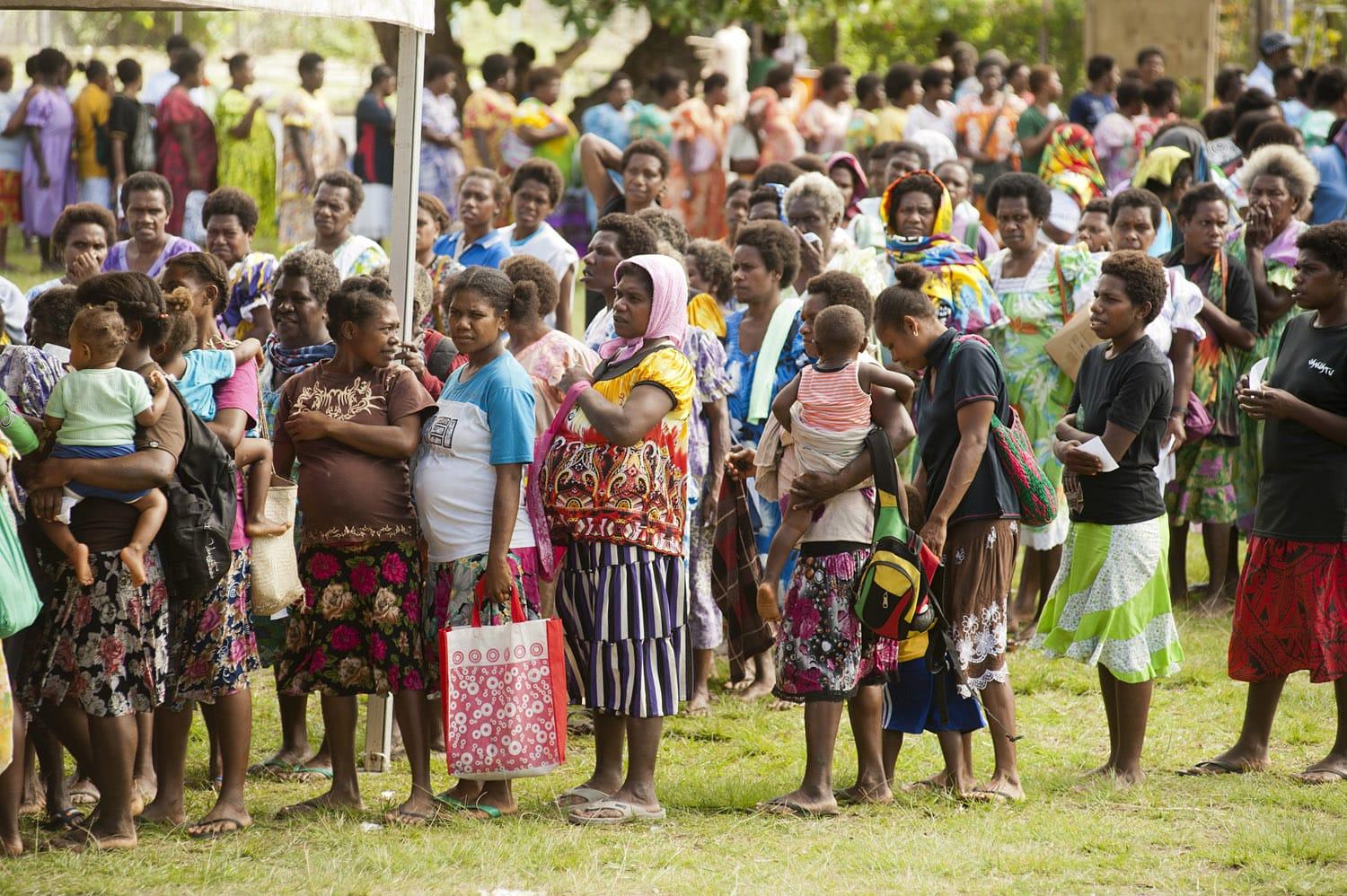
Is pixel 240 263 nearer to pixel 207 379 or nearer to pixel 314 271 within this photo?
pixel 314 271

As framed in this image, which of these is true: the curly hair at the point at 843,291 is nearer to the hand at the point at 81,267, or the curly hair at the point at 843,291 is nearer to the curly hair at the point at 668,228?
the curly hair at the point at 668,228

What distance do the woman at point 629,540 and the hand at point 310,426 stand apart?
29.1 inches

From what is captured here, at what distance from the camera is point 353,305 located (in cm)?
526

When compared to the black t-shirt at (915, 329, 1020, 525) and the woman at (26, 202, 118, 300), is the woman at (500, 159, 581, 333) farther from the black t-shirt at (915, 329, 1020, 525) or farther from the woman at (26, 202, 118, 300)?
the black t-shirt at (915, 329, 1020, 525)

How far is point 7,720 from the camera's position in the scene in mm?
4340

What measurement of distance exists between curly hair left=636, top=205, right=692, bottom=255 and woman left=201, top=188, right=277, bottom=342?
1.66 metres

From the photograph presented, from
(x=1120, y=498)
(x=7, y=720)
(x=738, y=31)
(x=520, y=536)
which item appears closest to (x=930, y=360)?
(x=1120, y=498)

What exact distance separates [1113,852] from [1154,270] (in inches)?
77.9

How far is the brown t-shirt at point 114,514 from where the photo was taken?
191 inches

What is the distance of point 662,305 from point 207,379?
4.89 ft

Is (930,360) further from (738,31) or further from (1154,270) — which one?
(738,31)

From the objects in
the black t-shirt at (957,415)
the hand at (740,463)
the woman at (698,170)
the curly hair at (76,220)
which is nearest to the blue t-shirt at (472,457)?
the black t-shirt at (957,415)

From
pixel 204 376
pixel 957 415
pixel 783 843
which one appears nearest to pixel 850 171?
pixel 957 415

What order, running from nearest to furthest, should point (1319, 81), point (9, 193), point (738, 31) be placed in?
1. point (1319, 81)
2. point (9, 193)
3. point (738, 31)
